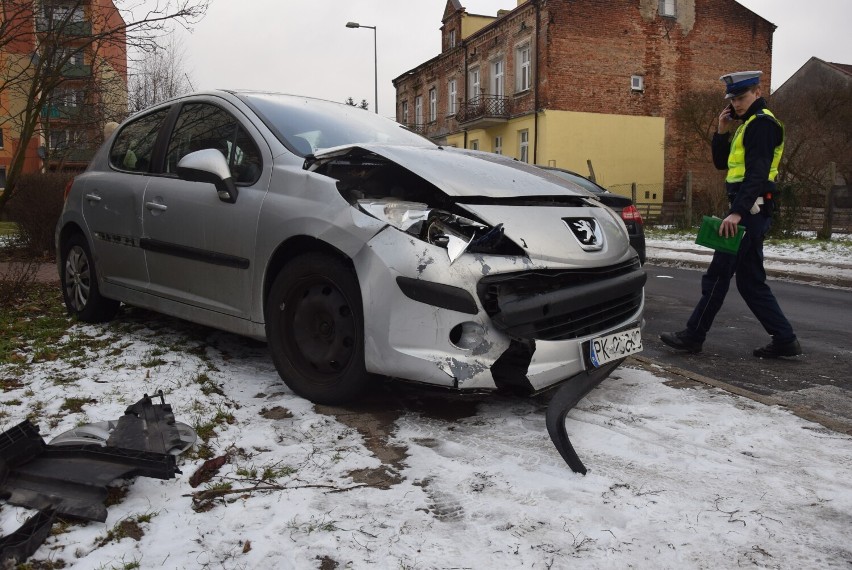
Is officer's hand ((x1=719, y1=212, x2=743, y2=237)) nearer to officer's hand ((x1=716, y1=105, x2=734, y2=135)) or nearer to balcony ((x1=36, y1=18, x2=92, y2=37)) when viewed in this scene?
officer's hand ((x1=716, y1=105, x2=734, y2=135))

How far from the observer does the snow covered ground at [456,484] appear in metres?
2.23

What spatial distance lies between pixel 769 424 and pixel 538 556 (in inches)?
70.1

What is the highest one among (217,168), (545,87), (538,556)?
(545,87)

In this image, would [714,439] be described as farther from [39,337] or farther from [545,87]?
[545,87]

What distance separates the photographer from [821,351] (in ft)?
17.8

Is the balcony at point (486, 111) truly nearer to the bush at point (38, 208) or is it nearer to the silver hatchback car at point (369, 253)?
the bush at point (38, 208)

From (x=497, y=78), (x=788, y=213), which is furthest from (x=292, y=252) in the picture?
(x=497, y=78)

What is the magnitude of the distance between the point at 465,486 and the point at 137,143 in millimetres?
3789

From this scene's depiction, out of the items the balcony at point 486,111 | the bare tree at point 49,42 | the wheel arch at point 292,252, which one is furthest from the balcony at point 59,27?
the balcony at point 486,111

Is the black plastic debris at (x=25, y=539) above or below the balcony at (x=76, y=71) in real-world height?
below

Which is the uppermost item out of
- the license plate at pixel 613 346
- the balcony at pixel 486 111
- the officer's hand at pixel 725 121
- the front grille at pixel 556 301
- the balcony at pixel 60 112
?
→ the balcony at pixel 486 111

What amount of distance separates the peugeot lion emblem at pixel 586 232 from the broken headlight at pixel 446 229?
0.43m

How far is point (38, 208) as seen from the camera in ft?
37.3

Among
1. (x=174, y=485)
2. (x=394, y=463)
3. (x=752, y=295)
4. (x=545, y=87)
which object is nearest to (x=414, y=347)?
(x=394, y=463)
